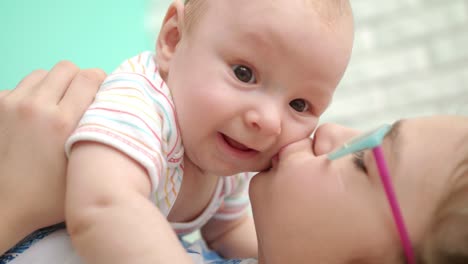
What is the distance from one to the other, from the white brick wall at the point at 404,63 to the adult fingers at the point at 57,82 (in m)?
0.95

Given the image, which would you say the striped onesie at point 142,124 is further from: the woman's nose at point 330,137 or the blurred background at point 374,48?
the blurred background at point 374,48

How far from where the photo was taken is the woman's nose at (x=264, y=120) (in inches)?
28.1

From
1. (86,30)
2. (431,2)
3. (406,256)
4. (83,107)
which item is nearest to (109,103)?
(83,107)

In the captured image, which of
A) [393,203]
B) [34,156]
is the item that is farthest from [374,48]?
[34,156]

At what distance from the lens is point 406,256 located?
0.60m

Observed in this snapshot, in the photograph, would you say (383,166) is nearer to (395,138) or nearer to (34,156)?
(395,138)

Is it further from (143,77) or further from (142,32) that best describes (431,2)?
(143,77)

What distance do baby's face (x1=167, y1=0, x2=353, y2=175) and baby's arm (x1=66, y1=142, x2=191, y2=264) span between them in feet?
0.58

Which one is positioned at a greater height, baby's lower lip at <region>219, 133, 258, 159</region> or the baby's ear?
the baby's ear

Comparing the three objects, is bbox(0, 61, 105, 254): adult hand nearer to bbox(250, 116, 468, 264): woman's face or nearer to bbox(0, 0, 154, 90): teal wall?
bbox(250, 116, 468, 264): woman's face

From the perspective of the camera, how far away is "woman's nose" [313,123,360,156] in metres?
0.74

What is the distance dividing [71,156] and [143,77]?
19 cm

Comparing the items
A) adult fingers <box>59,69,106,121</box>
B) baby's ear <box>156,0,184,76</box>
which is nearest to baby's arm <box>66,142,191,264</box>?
adult fingers <box>59,69,106,121</box>

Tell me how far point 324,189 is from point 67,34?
1188 mm
